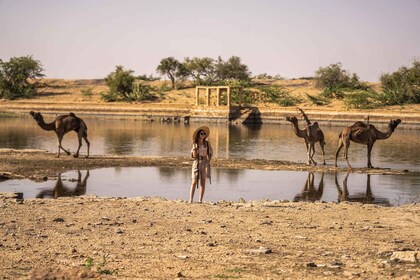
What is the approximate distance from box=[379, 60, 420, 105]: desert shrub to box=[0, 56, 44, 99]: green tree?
35839 mm

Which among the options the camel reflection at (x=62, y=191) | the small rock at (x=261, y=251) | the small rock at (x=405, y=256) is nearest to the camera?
the small rock at (x=405, y=256)

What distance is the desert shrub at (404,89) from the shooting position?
183ft

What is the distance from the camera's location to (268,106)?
60031mm

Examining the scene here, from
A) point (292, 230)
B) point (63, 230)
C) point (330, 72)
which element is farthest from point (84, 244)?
point (330, 72)

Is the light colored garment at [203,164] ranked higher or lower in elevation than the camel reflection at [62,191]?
higher

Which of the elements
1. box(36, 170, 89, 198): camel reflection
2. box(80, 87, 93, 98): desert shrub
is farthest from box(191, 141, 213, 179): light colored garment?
box(80, 87, 93, 98): desert shrub

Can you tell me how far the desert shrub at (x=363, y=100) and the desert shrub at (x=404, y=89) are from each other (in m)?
0.64

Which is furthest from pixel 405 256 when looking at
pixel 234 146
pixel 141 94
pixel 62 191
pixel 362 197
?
pixel 141 94

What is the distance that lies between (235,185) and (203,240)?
8389mm

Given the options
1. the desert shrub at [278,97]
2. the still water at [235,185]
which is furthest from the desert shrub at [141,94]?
the still water at [235,185]

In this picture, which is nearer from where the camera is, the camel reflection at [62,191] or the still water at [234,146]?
the camel reflection at [62,191]

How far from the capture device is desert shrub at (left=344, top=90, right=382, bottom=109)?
184 feet

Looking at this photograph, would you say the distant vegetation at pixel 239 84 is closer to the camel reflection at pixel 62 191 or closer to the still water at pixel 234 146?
the still water at pixel 234 146

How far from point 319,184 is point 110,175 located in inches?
211
